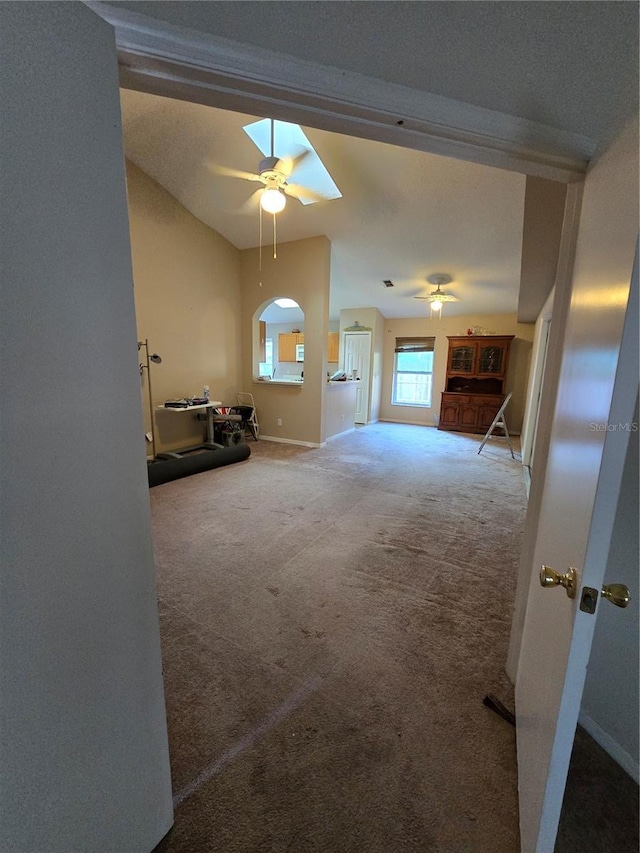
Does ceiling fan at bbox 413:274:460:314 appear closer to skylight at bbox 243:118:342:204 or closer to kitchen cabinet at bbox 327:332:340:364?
skylight at bbox 243:118:342:204

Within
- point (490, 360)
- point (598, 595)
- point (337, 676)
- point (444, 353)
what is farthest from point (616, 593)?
point (444, 353)

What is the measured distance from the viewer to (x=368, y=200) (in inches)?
155

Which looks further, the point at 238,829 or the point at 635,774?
the point at 635,774

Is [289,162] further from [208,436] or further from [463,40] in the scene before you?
[208,436]

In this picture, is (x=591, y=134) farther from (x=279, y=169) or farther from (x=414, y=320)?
(x=414, y=320)

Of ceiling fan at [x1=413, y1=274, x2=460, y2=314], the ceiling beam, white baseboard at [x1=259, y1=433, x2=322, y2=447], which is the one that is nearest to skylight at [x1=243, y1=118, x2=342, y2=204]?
ceiling fan at [x1=413, y1=274, x2=460, y2=314]

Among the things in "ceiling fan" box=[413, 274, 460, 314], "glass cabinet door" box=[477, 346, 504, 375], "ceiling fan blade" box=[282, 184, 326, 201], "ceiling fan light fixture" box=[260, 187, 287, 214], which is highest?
"ceiling fan blade" box=[282, 184, 326, 201]

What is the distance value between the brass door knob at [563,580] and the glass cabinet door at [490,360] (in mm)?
6686

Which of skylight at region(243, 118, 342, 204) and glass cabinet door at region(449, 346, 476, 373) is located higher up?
skylight at region(243, 118, 342, 204)

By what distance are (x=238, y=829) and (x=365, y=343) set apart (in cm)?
716

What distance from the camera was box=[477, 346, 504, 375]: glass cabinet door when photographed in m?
6.53

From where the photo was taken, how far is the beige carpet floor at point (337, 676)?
101 cm

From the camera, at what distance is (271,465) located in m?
4.47

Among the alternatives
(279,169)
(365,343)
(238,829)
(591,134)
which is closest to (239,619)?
(238,829)
